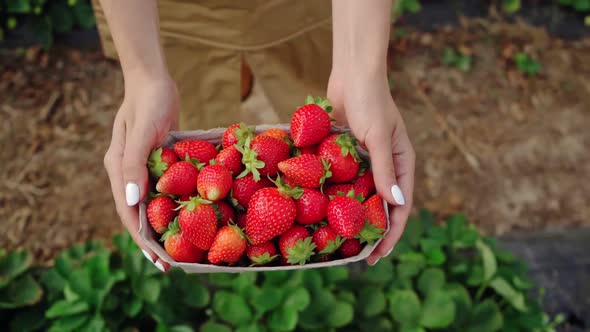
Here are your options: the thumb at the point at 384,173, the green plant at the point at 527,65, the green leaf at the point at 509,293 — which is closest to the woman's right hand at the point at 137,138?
the thumb at the point at 384,173

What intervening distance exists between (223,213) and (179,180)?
11 centimetres

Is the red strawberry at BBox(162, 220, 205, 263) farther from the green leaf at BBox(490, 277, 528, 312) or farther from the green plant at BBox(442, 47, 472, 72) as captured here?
the green plant at BBox(442, 47, 472, 72)

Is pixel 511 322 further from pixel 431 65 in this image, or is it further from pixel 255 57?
pixel 431 65

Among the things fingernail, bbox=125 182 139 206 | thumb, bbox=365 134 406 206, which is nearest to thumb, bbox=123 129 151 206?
fingernail, bbox=125 182 139 206

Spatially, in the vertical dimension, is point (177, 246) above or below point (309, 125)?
below

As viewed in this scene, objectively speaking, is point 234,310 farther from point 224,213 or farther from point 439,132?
point 439,132

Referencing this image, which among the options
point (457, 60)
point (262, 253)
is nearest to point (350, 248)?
point (262, 253)

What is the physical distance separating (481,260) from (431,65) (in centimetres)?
133

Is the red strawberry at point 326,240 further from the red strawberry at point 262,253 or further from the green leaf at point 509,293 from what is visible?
the green leaf at point 509,293

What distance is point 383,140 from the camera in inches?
43.1

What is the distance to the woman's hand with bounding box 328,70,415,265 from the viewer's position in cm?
→ 107

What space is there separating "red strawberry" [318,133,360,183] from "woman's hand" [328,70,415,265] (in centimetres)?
4

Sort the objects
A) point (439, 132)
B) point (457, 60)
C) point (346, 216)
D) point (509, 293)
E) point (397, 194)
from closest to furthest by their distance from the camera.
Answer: point (346, 216) < point (397, 194) < point (509, 293) < point (439, 132) < point (457, 60)

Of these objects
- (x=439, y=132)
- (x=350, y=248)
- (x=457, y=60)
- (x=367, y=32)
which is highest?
(x=367, y=32)
